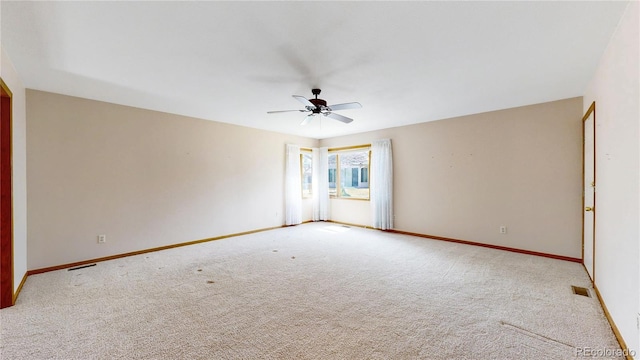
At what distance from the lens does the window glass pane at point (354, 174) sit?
6734 mm

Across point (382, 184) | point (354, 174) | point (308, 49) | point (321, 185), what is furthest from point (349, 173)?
point (308, 49)

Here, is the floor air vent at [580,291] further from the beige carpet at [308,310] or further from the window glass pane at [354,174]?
the window glass pane at [354,174]

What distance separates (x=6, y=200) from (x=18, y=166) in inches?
25.1

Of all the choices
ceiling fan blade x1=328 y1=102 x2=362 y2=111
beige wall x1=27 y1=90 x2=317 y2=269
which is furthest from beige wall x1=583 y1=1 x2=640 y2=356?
beige wall x1=27 y1=90 x2=317 y2=269

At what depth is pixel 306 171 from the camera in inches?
285

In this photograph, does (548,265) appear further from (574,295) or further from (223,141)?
(223,141)

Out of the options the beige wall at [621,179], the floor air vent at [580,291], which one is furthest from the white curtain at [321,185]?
the beige wall at [621,179]

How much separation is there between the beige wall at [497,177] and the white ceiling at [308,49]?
1.97 ft

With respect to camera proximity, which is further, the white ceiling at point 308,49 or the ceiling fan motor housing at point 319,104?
the ceiling fan motor housing at point 319,104

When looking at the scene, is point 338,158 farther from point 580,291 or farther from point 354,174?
point 580,291

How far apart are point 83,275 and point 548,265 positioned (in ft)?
20.6

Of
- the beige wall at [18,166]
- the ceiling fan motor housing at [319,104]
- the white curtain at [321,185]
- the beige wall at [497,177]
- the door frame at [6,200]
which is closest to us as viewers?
the door frame at [6,200]

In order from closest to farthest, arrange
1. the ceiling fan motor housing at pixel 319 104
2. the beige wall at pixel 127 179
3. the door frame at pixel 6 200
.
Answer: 1. the door frame at pixel 6 200
2. the ceiling fan motor housing at pixel 319 104
3. the beige wall at pixel 127 179

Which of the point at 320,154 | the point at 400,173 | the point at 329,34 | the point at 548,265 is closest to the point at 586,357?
the point at 548,265
